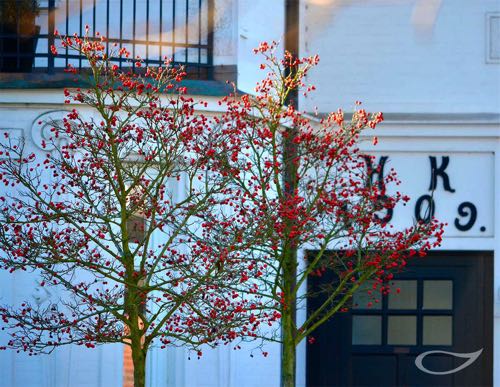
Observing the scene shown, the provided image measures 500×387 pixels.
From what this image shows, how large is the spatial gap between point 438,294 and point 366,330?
0.87 meters

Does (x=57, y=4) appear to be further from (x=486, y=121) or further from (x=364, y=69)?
(x=486, y=121)

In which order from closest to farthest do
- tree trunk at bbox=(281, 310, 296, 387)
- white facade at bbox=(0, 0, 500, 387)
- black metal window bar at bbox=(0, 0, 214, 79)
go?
tree trunk at bbox=(281, 310, 296, 387) → black metal window bar at bbox=(0, 0, 214, 79) → white facade at bbox=(0, 0, 500, 387)

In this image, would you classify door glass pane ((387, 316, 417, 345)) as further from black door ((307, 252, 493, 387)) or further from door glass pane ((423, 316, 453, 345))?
door glass pane ((423, 316, 453, 345))

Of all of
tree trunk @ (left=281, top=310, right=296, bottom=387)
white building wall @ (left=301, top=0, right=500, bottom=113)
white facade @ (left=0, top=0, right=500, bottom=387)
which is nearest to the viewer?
tree trunk @ (left=281, top=310, right=296, bottom=387)

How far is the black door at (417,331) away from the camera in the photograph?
46.9 feet

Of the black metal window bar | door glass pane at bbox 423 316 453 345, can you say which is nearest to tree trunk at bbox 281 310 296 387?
the black metal window bar

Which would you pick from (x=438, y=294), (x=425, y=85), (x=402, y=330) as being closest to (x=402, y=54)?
(x=425, y=85)

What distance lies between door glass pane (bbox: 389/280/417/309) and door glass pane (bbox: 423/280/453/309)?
0.39 ft

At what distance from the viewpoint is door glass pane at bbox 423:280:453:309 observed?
566 inches

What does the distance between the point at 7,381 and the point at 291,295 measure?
3131 mm

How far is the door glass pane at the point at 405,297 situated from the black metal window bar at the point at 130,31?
10.5ft

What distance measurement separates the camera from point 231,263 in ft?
32.1

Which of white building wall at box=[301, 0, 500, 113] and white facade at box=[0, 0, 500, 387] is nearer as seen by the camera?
white facade at box=[0, 0, 500, 387]

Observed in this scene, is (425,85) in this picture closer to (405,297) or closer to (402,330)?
(405,297)
